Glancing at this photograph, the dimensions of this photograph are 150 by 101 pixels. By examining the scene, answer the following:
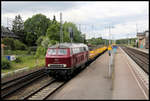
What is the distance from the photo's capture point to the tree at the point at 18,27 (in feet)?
223

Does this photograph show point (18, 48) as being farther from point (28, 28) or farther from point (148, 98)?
point (148, 98)

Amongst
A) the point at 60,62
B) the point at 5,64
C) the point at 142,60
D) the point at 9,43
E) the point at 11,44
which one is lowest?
the point at 142,60

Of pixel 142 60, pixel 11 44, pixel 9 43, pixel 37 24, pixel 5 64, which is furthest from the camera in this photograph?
pixel 37 24

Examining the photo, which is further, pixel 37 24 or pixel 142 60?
pixel 37 24

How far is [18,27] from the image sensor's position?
78.9 meters

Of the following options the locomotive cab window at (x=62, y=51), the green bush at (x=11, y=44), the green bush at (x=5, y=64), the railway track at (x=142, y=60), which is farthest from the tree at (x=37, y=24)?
the locomotive cab window at (x=62, y=51)

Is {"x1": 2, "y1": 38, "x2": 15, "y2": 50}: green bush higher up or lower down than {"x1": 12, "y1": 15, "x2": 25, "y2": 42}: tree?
lower down

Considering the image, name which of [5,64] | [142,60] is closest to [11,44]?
[5,64]

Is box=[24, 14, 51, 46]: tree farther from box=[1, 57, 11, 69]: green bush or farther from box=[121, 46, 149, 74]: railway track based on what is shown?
box=[1, 57, 11, 69]: green bush

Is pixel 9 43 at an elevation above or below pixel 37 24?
below

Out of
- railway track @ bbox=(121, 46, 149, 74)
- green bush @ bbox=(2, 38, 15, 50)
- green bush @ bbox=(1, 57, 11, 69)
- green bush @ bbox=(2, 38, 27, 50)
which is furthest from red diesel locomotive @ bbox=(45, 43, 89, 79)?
green bush @ bbox=(2, 38, 15, 50)

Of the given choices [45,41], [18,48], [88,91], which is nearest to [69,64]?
[88,91]

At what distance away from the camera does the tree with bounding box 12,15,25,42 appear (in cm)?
6793

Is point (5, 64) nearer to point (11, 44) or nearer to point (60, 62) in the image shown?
point (60, 62)
